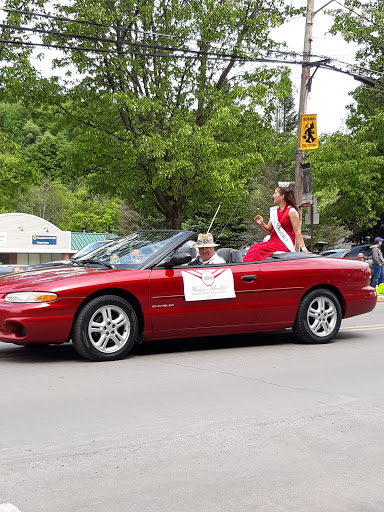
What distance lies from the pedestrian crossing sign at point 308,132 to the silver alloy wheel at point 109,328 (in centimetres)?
1373

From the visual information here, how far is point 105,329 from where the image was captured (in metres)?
7.32

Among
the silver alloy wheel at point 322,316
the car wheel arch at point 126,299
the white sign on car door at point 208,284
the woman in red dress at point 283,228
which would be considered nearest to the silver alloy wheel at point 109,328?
the car wheel arch at point 126,299

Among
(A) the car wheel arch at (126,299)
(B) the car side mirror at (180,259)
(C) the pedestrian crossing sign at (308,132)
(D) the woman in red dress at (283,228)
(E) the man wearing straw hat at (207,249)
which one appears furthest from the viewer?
(C) the pedestrian crossing sign at (308,132)

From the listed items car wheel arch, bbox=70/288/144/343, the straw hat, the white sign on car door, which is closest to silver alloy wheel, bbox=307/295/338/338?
the white sign on car door

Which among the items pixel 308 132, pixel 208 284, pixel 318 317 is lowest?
pixel 318 317

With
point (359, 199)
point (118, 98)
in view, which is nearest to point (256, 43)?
point (118, 98)

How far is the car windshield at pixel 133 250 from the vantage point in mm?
7895

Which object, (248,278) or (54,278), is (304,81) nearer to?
(248,278)

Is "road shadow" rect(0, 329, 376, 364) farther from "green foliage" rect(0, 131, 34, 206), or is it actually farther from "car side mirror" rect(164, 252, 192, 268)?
"green foliage" rect(0, 131, 34, 206)

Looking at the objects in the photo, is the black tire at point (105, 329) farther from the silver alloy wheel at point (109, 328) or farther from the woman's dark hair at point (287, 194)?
the woman's dark hair at point (287, 194)

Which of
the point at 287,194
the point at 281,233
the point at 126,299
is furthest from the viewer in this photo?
the point at 287,194

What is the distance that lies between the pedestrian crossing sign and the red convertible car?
37.3ft

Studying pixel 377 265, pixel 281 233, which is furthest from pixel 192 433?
pixel 377 265

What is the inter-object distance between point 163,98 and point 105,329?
48.8 ft
